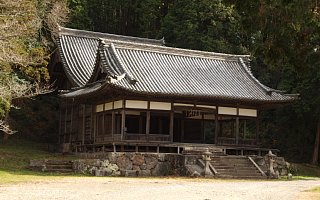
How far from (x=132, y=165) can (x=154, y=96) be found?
386 cm

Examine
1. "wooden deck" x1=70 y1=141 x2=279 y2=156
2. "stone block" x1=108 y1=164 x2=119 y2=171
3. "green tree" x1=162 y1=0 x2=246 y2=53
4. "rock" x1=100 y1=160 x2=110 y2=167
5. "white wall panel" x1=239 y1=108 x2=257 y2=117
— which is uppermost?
"green tree" x1=162 y1=0 x2=246 y2=53

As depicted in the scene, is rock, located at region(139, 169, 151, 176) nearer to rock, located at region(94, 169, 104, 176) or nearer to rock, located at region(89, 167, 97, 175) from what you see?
rock, located at region(94, 169, 104, 176)

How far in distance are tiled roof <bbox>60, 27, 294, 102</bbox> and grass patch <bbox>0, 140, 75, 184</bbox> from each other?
13.5 ft

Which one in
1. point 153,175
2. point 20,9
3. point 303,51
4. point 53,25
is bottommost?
point 153,175

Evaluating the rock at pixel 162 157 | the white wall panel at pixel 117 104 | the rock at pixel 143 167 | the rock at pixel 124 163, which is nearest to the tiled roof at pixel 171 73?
the white wall panel at pixel 117 104

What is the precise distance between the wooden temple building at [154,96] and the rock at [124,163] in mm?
1523

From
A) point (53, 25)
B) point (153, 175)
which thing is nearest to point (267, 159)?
point (153, 175)

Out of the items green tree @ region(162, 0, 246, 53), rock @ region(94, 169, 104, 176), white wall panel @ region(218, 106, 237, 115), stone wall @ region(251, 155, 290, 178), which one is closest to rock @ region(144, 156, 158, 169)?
rock @ region(94, 169, 104, 176)

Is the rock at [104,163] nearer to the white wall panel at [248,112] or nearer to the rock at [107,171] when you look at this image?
the rock at [107,171]

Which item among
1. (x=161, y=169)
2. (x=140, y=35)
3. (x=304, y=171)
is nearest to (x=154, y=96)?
(x=161, y=169)

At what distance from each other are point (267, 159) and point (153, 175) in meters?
6.06

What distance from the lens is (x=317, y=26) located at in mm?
13039

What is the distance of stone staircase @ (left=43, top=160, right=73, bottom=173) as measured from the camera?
84.7 feet

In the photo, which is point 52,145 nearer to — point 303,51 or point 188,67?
point 188,67
